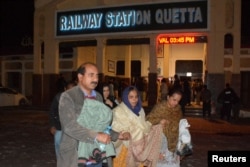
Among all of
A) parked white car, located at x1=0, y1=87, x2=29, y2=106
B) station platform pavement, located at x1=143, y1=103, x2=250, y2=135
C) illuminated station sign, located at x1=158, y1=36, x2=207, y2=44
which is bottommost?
station platform pavement, located at x1=143, y1=103, x2=250, y2=135

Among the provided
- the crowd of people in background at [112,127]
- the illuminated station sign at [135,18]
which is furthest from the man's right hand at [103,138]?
the illuminated station sign at [135,18]

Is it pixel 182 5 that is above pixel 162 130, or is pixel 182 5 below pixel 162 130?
above

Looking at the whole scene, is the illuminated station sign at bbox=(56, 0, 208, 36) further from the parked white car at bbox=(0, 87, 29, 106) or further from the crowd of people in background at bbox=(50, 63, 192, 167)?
the crowd of people in background at bbox=(50, 63, 192, 167)

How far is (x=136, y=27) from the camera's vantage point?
71.9 feet

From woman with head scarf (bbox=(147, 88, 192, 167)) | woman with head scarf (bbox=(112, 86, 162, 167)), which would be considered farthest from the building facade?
woman with head scarf (bbox=(112, 86, 162, 167))

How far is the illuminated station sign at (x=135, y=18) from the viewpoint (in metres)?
20.7

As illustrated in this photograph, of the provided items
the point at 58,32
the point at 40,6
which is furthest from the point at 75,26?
the point at 40,6

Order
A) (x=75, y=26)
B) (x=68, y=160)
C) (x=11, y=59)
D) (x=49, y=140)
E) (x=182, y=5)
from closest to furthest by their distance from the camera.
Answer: (x=68, y=160) → (x=49, y=140) → (x=182, y=5) → (x=75, y=26) → (x=11, y=59)

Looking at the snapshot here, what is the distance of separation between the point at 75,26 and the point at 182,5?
6155 mm

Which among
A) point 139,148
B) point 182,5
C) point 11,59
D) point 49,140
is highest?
point 182,5

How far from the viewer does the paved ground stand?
9.78 m

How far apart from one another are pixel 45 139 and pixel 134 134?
7.74 metres

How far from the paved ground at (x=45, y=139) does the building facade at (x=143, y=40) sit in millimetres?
3671

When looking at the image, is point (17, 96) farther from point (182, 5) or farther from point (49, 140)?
point (49, 140)
